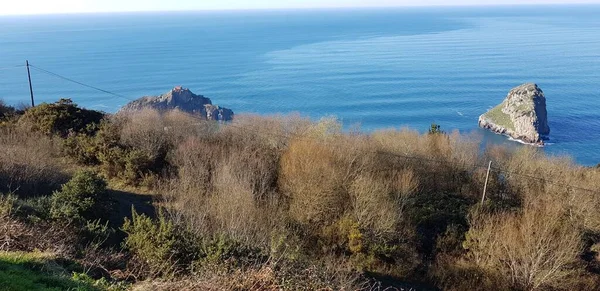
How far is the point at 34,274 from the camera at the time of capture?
7.58 metres

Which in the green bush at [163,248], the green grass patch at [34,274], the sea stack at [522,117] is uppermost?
the green grass patch at [34,274]

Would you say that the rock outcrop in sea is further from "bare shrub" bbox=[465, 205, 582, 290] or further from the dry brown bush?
"bare shrub" bbox=[465, 205, 582, 290]

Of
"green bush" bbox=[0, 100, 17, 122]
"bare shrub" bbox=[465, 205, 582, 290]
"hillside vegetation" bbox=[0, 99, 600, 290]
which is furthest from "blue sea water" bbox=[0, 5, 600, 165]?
"bare shrub" bbox=[465, 205, 582, 290]

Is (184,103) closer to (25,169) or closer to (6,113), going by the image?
(6,113)

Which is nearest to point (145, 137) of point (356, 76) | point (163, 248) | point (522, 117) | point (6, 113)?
point (6, 113)

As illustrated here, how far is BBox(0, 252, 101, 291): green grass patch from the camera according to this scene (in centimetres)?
696

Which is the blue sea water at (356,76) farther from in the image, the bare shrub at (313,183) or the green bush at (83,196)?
the green bush at (83,196)

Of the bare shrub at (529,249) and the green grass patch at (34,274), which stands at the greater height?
the green grass patch at (34,274)

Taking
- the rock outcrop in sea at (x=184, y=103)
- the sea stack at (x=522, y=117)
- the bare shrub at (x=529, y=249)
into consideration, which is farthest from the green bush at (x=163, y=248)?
the sea stack at (x=522, y=117)

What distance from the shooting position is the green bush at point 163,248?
935cm

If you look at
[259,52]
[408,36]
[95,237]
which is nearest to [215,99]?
[259,52]

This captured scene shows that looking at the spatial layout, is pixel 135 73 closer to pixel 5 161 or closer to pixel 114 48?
pixel 114 48

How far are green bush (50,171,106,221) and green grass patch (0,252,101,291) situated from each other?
379cm

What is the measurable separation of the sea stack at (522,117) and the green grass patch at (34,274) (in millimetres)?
57682
